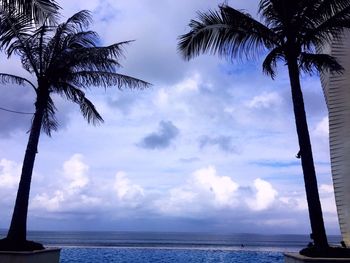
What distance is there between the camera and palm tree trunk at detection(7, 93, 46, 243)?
12.5 m

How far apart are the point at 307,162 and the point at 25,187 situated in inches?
281

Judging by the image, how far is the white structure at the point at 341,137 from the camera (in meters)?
15.3

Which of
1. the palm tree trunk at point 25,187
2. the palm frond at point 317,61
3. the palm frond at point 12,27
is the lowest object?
the palm tree trunk at point 25,187

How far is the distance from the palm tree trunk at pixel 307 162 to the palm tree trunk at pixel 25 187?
6.79 meters

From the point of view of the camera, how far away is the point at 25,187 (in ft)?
42.5

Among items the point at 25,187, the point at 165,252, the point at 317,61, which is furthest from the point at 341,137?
the point at 165,252

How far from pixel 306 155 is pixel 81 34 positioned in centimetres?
763

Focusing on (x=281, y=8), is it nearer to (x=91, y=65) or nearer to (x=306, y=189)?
(x=306, y=189)

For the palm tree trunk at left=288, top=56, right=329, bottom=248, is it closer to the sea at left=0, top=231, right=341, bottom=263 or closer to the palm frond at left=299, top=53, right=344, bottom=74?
the palm frond at left=299, top=53, right=344, bottom=74

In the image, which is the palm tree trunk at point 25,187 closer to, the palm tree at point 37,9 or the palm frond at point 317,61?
the palm tree at point 37,9

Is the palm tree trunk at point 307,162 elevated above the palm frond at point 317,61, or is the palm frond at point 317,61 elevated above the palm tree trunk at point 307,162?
the palm frond at point 317,61

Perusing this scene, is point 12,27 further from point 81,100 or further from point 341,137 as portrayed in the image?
point 341,137

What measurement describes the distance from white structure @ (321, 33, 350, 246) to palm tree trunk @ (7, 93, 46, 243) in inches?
347

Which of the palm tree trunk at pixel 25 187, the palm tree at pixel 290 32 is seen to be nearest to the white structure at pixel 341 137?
the palm tree at pixel 290 32
